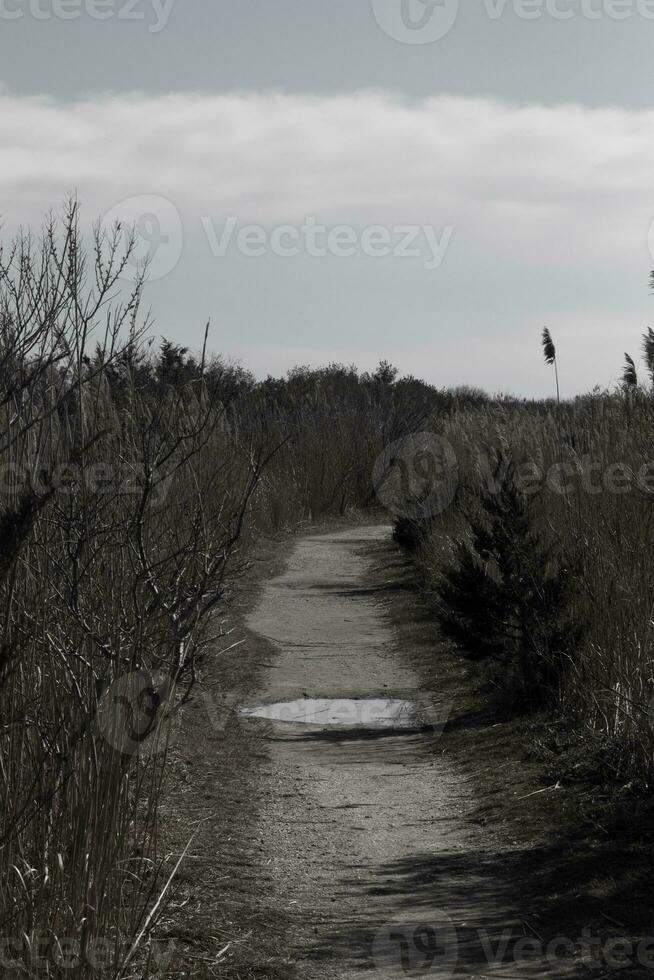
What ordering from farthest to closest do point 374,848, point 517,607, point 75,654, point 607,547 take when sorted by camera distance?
point 517,607
point 607,547
point 374,848
point 75,654

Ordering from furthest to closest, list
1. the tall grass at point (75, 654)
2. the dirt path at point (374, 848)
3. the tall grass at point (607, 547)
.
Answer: the tall grass at point (607, 547) < the dirt path at point (374, 848) < the tall grass at point (75, 654)

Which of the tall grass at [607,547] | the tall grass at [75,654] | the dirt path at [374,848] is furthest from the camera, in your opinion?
the tall grass at [607,547]

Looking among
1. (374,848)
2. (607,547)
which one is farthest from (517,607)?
(374,848)

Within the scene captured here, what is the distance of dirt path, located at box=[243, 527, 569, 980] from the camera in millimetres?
4672

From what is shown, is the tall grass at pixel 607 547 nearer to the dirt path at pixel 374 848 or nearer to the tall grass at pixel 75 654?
the dirt path at pixel 374 848

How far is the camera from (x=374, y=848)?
6.00 metres

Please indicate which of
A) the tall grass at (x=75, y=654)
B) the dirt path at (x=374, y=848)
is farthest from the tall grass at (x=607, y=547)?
the tall grass at (x=75, y=654)

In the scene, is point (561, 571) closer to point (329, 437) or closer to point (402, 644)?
point (402, 644)

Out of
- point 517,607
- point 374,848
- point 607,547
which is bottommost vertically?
point 374,848

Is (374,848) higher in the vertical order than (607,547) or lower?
lower

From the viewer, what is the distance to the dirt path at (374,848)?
184 inches

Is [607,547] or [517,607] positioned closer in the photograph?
[607,547]

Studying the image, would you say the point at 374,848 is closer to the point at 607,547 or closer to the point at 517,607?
the point at 607,547

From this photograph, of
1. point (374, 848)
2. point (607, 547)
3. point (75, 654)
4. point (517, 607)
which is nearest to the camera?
point (75, 654)
